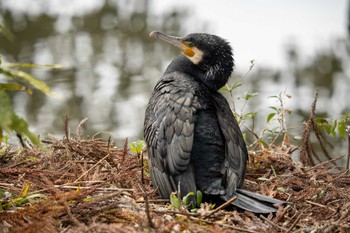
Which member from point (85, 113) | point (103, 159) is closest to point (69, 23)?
point (85, 113)

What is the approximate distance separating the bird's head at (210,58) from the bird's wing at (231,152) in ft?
0.96

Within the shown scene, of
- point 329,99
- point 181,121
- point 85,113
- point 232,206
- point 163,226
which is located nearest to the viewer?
point 163,226

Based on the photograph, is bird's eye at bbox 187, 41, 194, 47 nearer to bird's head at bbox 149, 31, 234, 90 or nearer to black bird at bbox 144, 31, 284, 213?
bird's head at bbox 149, 31, 234, 90

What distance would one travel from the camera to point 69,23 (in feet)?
44.7

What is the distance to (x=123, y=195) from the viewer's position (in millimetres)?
4609

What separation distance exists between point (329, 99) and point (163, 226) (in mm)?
8357

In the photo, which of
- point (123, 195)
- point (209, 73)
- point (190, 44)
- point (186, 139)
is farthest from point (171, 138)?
point (190, 44)

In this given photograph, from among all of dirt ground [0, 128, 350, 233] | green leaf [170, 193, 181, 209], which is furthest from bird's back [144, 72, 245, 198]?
green leaf [170, 193, 181, 209]

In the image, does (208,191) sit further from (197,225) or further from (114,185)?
(197,225)

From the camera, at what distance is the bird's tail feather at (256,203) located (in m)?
4.46

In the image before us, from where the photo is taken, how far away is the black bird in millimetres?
4884

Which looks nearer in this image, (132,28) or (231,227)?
(231,227)

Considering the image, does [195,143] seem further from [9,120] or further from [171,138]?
[9,120]

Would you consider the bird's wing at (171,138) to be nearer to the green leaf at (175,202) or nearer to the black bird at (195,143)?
the black bird at (195,143)
